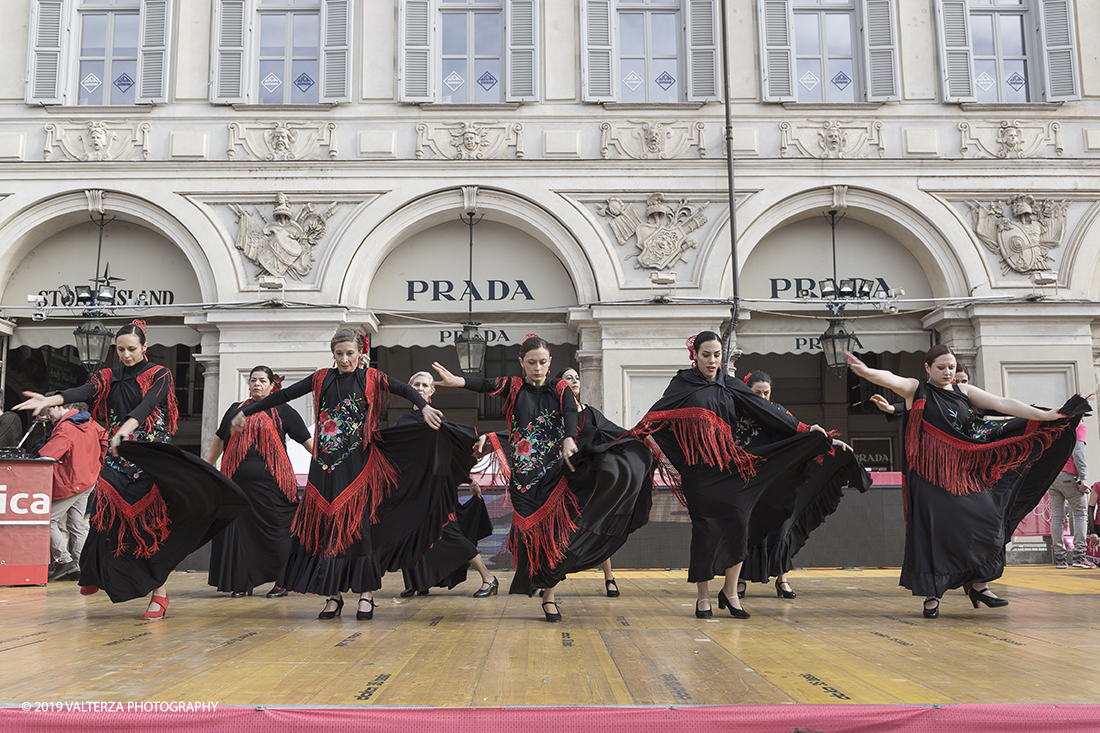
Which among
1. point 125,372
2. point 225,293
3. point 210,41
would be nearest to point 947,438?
point 125,372

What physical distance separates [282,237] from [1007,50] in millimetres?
11208

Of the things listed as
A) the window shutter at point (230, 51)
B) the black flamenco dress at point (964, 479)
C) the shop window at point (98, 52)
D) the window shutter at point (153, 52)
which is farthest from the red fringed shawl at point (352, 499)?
the shop window at point (98, 52)

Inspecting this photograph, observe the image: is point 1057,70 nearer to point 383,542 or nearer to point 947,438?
point 947,438

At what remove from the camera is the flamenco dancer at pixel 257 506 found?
7.37 m

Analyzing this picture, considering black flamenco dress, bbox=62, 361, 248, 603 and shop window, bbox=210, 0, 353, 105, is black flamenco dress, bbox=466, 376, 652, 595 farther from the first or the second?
shop window, bbox=210, 0, 353, 105

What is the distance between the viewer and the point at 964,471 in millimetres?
5777

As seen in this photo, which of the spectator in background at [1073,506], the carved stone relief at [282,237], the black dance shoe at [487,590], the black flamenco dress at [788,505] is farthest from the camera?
the carved stone relief at [282,237]

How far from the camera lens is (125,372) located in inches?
236

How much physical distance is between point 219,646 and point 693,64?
11.5 meters

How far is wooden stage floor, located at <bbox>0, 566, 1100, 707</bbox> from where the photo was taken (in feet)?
10.7

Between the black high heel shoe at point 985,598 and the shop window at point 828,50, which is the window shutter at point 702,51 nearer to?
the shop window at point 828,50

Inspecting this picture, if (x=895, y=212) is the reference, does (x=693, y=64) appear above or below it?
above

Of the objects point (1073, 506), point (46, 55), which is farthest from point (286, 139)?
point (1073, 506)

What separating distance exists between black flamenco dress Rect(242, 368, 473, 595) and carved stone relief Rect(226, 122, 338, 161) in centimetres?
788
